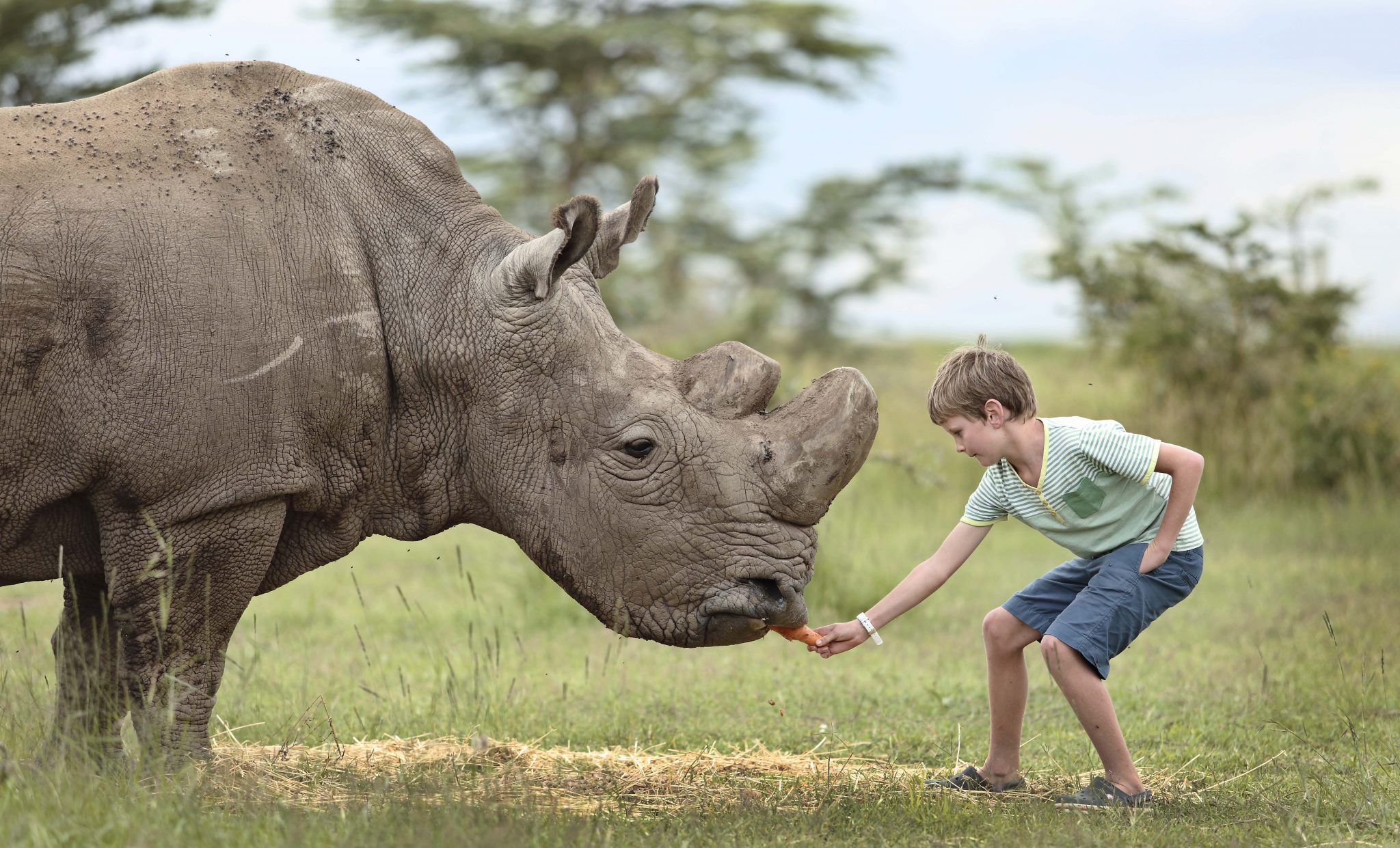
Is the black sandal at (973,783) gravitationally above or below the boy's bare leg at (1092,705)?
below

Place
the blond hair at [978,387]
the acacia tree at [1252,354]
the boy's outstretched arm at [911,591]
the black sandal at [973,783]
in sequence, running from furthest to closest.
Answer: the acacia tree at [1252,354]
the black sandal at [973,783]
the boy's outstretched arm at [911,591]
the blond hair at [978,387]

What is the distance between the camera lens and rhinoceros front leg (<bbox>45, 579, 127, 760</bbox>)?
15.6ft

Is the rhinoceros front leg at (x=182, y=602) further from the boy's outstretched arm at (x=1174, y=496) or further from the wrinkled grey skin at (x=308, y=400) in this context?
the boy's outstretched arm at (x=1174, y=496)

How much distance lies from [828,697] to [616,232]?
9.14 ft

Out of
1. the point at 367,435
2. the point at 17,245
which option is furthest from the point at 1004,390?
the point at 17,245

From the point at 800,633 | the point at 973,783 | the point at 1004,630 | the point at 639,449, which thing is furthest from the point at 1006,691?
the point at 639,449

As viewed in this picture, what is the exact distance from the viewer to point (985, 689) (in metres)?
7.43

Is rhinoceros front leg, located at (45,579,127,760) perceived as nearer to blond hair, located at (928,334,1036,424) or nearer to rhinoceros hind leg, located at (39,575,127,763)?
rhinoceros hind leg, located at (39,575,127,763)

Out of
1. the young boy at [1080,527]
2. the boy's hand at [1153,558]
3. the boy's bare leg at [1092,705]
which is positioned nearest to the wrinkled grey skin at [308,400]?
the young boy at [1080,527]

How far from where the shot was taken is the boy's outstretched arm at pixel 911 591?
17.3 feet

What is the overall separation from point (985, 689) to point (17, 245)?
192 inches

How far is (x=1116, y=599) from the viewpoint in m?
5.18

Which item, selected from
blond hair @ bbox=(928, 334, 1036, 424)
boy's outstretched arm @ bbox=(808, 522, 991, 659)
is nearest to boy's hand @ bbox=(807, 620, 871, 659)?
boy's outstretched arm @ bbox=(808, 522, 991, 659)

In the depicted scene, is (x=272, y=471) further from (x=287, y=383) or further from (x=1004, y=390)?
(x=1004, y=390)
